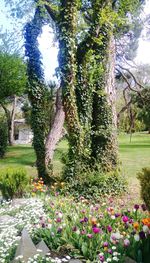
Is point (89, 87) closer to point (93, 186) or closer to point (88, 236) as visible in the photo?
point (93, 186)

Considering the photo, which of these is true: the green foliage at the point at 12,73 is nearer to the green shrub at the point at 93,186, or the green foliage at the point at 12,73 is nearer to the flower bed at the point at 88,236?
the green shrub at the point at 93,186

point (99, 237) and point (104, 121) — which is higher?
point (104, 121)

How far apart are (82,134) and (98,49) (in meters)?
2.40

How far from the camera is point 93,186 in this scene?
8398mm

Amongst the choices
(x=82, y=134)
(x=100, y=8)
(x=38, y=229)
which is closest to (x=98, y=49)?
(x=100, y=8)

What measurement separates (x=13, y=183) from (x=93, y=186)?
1.95m

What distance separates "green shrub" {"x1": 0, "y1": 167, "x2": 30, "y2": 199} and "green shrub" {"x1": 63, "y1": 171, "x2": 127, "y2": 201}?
1134 millimetres

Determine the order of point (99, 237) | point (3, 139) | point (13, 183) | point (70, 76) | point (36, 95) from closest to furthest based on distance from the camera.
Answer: point (99, 237) < point (13, 183) < point (70, 76) < point (36, 95) < point (3, 139)

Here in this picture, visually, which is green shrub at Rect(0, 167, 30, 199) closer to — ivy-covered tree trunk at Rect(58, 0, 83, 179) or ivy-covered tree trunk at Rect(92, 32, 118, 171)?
ivy-covered tree trunk at Rect(58, 0, 83, 179)

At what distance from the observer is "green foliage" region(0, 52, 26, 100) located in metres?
13.7

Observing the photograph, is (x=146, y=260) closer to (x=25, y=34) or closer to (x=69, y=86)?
(x=69, y=86)

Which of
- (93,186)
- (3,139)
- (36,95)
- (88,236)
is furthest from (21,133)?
(88,236)

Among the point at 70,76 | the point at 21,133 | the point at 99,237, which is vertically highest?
the point at 70,76

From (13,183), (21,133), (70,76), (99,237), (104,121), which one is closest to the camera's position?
(99,237)
